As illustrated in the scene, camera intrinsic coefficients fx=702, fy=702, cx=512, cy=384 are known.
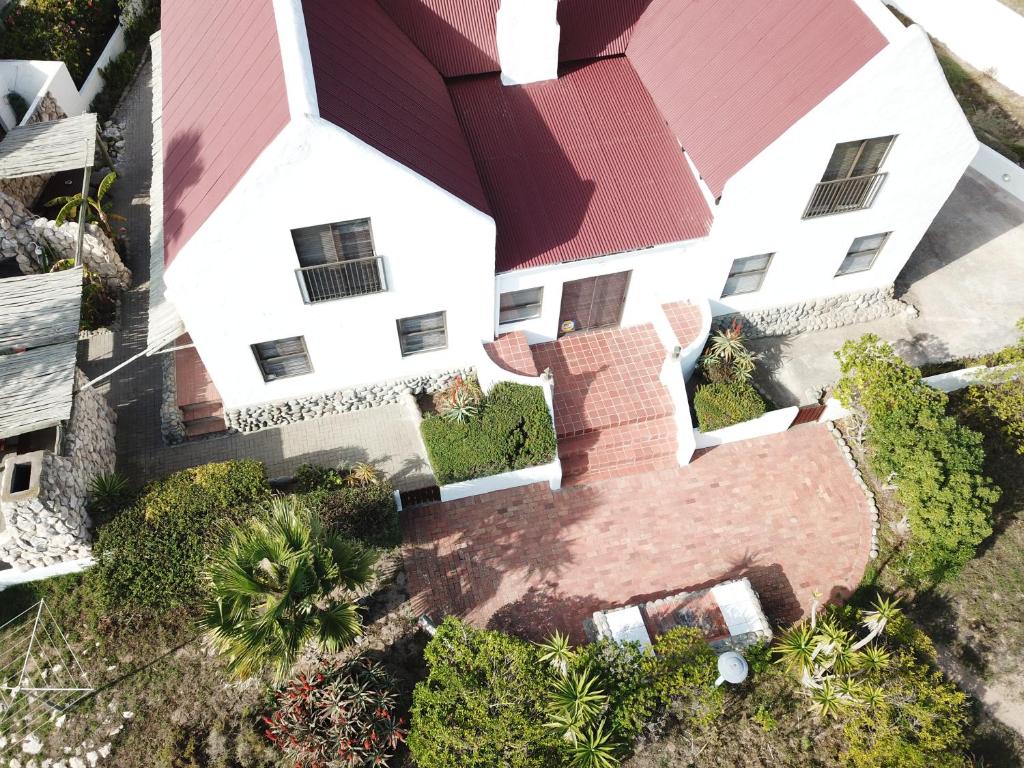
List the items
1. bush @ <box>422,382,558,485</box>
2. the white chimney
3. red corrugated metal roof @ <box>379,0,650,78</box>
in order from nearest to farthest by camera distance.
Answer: bush @ <box>422,382,558,485</box>
the white chimney
red corrugated metal roof @ <box>379,0,650,78</box>

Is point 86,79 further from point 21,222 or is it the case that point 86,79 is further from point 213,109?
point 213,109

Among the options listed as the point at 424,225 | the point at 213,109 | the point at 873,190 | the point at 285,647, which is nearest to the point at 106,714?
the point at 285,647

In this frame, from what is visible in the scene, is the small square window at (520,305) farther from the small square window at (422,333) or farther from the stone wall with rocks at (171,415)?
the stone wall with rocks at (171,415)

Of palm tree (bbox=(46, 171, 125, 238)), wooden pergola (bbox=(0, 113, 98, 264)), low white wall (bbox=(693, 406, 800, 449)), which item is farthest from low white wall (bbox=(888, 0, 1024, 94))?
wooden pergola (bbox=(0, 113, 98, 264))

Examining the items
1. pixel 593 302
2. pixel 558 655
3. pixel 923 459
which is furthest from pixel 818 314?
pixel 558 655

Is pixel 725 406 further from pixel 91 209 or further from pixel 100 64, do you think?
pixel 100 64

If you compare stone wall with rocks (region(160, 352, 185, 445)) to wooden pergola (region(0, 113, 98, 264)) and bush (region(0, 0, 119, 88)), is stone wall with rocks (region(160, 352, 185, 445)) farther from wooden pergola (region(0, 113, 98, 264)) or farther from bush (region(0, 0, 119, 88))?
bush (region(0, 0, 119, 88))
